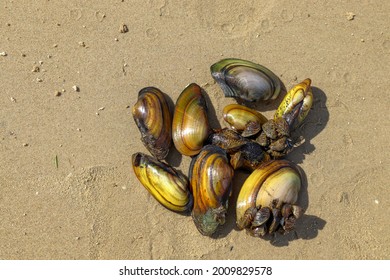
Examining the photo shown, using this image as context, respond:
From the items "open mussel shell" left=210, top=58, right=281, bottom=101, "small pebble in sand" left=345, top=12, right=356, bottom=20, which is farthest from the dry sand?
"open mussel shell" left=210, top=58, right=281, bottom=101

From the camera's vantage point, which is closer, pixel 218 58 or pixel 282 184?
pixel 282 184

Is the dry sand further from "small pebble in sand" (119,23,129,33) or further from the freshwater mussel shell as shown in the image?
the freshwater mussel shell

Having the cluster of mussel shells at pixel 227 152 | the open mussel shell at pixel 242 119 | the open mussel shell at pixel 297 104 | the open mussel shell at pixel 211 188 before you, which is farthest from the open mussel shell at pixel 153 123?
the open mussel shell at pixel 297 104

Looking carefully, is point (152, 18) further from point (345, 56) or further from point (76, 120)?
point (345, 56)

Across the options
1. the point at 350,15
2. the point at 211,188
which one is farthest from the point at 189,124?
the point at 350,15

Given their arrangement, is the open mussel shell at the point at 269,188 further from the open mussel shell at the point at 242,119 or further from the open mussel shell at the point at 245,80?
the open mussel shell at the point at 245,80

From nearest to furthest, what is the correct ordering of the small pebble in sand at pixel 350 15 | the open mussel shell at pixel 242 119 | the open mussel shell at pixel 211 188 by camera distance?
the open mussel shell at pixel 211 188
the open mussel shell at pixel 242 119
the small pebble in sand at pixel 350 15

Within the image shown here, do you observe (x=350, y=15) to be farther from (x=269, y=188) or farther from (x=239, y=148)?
(x=269, y=188)

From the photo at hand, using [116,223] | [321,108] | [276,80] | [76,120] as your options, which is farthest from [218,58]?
[116,223]
